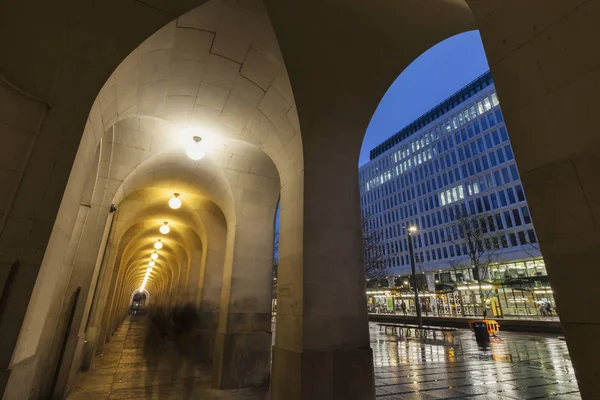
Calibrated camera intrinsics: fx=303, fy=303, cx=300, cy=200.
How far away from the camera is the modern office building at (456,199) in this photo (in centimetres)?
4041

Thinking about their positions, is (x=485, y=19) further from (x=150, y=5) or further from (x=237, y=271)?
(x=237, y=271)

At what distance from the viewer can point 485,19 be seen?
111 inches

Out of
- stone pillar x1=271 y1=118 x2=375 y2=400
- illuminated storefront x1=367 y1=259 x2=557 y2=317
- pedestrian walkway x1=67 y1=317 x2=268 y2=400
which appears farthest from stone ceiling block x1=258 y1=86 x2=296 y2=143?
illuminated storefront x1=367 y1=259 x2=557 y2=317

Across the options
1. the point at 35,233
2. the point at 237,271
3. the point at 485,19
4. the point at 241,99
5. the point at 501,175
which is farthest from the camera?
the point at 501,175

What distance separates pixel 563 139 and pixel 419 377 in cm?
786

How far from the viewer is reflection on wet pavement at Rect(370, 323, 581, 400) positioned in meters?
6.36

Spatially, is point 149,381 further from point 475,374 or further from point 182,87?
point 475,374

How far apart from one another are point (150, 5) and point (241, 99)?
2.45m

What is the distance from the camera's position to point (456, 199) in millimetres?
53844

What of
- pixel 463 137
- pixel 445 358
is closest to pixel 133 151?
pixel 445 358

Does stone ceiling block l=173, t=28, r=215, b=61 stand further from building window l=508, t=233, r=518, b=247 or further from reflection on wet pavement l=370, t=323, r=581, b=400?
building window l=508, t=233, r=518, b=247

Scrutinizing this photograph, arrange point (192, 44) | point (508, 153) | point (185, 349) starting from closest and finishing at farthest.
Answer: point (192, 44) < point (185, 349) < point (508, 153)

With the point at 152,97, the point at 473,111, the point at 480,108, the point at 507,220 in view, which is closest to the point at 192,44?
the point at 152,97

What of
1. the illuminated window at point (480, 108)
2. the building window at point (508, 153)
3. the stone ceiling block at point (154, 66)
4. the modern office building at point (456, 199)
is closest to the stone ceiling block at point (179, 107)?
the stone ceiling block at point (154, 66)
